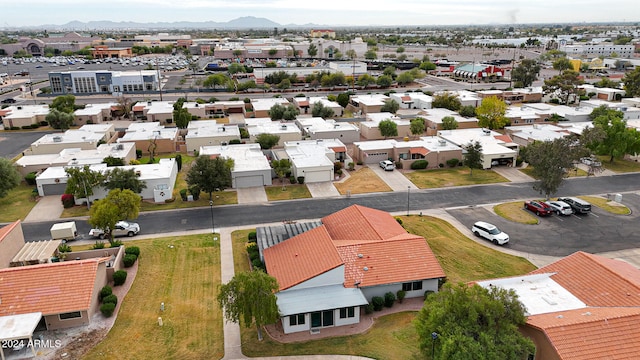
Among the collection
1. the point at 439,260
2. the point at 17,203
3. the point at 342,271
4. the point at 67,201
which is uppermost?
the point at 342,271

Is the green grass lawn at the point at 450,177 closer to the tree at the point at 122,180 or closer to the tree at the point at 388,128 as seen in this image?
the tree at the point at 388,128

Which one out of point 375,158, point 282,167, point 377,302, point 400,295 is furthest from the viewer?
point 375,158

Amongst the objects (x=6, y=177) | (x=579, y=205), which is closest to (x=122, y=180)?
(x=6, y=177)

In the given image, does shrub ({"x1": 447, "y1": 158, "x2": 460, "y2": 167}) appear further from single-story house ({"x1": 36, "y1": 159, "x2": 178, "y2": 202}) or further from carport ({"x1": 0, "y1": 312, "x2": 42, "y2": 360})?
carport ({"x1": 0, "y1": 312, "x2": 42, "y2": 360})

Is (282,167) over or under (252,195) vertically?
over

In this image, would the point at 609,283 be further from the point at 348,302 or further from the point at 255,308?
the point at 255,308

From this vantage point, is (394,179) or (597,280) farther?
(394,179)

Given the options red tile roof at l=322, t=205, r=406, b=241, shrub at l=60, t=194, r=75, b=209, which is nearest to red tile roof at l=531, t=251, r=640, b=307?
red tile roof at l=322, t=205, r=406, b=241

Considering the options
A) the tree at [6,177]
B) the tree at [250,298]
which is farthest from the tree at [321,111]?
the tree at [250,298]

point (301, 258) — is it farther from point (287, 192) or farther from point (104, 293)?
point (287, 192)
